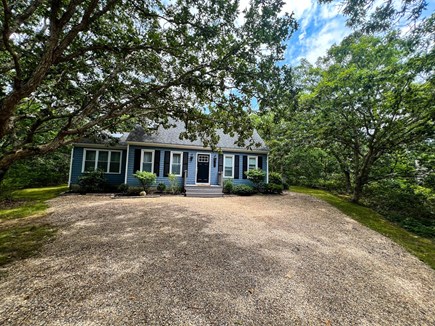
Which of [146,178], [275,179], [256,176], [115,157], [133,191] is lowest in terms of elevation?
[133,191]

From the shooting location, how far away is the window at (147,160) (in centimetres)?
1108

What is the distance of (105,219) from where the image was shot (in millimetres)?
5438

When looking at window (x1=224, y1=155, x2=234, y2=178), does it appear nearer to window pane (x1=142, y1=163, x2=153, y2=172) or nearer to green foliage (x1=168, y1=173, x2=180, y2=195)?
green foliage (x1=168, y1=173, x2=180, y2=195)

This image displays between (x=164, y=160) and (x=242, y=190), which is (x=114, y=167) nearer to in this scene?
(x=164, y=160)

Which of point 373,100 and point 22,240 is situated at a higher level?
point 373,100

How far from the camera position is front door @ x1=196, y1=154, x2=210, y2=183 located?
11922 mm

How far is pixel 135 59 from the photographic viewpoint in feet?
17.4

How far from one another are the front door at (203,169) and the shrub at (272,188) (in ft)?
12.5

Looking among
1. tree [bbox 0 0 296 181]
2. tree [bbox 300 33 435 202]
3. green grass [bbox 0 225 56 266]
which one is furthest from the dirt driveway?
tree [bbox 300 33 435 202]

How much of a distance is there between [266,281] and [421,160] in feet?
33.5

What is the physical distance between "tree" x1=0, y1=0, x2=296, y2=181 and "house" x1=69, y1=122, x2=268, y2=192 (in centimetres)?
510

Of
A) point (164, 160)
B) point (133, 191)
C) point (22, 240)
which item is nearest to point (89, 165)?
point (133, 191)

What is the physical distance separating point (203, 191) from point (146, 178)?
10.8ft

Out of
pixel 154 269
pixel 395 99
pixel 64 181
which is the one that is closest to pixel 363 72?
pixel 395 99
